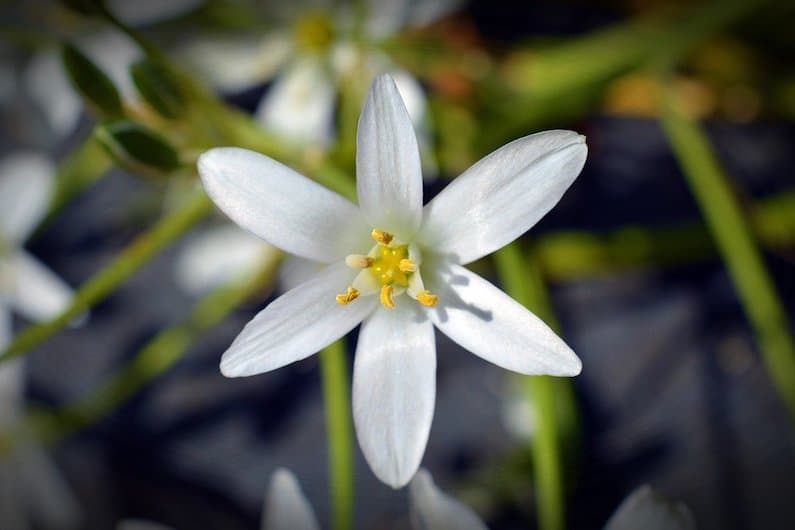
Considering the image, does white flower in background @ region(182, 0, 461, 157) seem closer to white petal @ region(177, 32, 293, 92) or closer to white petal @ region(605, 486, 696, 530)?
white petal @ region(177, 32, 293, 92)

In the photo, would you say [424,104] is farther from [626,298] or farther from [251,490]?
[251,490]

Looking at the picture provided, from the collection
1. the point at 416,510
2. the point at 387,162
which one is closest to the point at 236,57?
the point at 387,162

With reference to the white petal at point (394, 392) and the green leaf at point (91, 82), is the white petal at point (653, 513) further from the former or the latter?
the green leaf at point (91, 82)

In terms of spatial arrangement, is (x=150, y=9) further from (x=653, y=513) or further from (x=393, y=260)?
(x=653, y=513)

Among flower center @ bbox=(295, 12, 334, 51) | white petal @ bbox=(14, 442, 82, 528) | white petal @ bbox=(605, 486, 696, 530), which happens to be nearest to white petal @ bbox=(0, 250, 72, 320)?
white petal @ bbox=(14, 442, 82, 528)

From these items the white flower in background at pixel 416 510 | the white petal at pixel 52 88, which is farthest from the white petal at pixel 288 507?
the white petal at pixel 52 88
